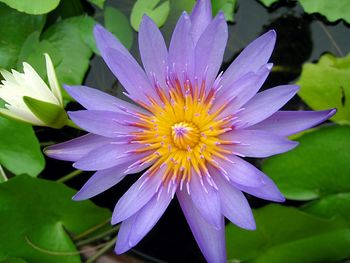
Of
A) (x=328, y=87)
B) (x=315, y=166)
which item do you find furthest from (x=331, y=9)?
(x=315, y=166)

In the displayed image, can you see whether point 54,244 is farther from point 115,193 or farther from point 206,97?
point 206,97

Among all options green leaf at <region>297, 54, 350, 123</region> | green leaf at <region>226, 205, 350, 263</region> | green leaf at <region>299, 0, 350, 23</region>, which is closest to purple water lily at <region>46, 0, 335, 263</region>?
green leaf at <region>226, 205, 350, 263</region>

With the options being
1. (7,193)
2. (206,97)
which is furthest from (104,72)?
(206,97)

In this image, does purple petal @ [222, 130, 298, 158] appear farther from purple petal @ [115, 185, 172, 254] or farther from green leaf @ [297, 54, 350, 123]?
green leaf @ [297, 54, 350, 123]

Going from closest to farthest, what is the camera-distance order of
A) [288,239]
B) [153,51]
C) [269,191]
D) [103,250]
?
[269,191] < [153,51] < [288,239] < [103,250]

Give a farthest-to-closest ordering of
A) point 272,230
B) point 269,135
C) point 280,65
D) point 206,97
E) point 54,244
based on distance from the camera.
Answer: point 280,65 → point 54,244 → point 272,230 → point 206,97 → point 269,135

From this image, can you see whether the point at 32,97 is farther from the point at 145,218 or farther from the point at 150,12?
→ the point at 150,12
